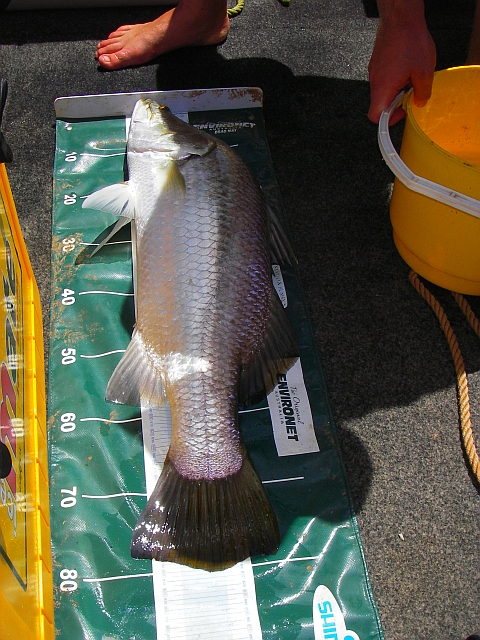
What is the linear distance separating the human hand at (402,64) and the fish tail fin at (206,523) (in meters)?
1.23

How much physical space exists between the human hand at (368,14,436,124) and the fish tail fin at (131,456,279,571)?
123 centimetres

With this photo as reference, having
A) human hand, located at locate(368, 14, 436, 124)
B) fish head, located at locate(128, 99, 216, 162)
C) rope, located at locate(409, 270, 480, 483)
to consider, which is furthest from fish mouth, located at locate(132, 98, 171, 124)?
rope, located at locate(409, 270, 480, 483)

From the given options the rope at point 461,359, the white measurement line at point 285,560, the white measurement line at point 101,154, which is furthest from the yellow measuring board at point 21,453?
the rope at point 461,359

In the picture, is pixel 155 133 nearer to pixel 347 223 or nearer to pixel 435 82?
pixel 347 223

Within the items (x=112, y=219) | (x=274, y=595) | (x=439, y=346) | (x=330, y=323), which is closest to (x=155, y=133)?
(x=112, y=219)

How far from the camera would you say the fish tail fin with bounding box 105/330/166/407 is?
1.65 metres

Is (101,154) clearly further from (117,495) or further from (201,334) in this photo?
(117,495)

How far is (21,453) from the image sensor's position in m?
1.39

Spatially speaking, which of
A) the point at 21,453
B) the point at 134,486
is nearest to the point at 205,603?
the point at 134,486

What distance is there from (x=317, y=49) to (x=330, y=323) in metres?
1.52

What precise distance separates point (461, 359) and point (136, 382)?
1.07 metres

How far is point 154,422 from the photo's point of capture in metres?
1.71

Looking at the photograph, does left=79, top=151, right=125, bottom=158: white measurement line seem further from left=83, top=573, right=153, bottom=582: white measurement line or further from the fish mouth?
left=83, top=573, right=153, bottom=582: white measurement line

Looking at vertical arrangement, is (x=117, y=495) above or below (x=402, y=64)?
below
